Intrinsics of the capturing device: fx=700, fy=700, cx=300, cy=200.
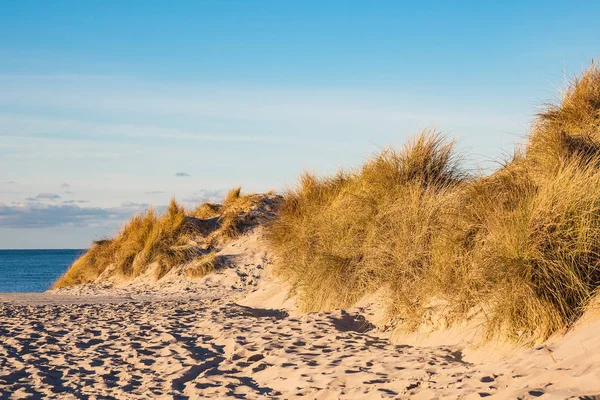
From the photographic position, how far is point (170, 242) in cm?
1861

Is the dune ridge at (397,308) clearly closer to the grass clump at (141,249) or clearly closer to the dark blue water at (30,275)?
the grass clump at (141,249)

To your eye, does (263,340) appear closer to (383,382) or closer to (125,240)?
(383,382)

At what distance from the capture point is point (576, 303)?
224 inches

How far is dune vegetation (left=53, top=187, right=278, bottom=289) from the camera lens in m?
18.0

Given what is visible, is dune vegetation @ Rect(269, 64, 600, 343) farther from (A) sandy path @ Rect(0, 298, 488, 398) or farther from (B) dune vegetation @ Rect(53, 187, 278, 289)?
(B) dune vegetation @ Rect(53, 187, 278, 289)

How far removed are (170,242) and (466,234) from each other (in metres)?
12.7

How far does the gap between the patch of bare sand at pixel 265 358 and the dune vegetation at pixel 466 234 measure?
0.32 m

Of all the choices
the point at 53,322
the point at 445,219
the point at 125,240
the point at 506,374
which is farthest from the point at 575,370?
the point at 125,240

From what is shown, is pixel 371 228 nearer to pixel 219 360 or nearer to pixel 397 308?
pixel 397 308

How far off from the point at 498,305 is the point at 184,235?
13904 millimetres

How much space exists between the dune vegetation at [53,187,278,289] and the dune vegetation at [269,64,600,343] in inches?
257

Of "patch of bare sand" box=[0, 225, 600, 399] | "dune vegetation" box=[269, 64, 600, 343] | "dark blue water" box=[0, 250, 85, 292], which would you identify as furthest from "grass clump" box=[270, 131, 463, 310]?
"dark blue water" box=[0, 250, 85, 292]

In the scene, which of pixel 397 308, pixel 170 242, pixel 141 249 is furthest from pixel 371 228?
pixel 141 249

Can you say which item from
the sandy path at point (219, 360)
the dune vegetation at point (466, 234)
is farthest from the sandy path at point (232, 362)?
the dune vegetation at point (466, 234)
